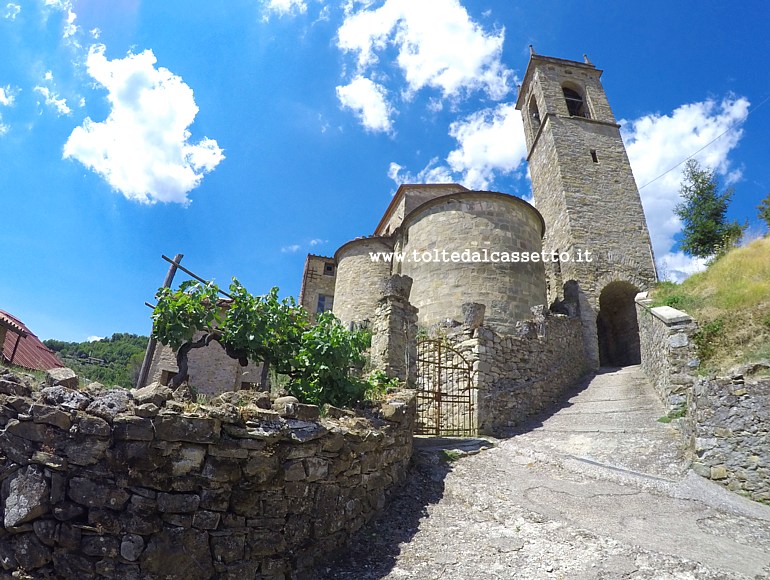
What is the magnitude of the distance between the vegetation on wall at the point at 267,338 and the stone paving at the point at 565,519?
64.7 inches

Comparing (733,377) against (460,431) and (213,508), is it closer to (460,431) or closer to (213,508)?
(460,431)

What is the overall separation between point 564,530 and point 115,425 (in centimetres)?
444

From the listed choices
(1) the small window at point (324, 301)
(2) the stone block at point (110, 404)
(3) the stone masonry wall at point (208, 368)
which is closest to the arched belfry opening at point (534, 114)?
(1) the small window at point (324, 301)

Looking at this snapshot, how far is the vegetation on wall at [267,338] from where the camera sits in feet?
16.4

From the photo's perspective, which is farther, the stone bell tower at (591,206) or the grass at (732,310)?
the stone bell tower at (591,206)

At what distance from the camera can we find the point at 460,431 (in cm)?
860

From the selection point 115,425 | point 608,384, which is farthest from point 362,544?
point 608,384

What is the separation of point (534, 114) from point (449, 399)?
2004 centimetres

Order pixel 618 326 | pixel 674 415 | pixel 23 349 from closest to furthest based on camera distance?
pixel 674 415, pixel 23 349, pixel 618 326

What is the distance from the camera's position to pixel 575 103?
2292 centimetres

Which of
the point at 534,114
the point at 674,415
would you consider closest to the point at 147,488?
the point at 674,415

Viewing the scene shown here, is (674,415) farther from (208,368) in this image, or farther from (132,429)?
(208,368)

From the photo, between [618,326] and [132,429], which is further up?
[618,326]

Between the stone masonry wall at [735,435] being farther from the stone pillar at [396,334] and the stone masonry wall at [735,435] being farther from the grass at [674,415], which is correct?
the stone pillar at [396,334]
